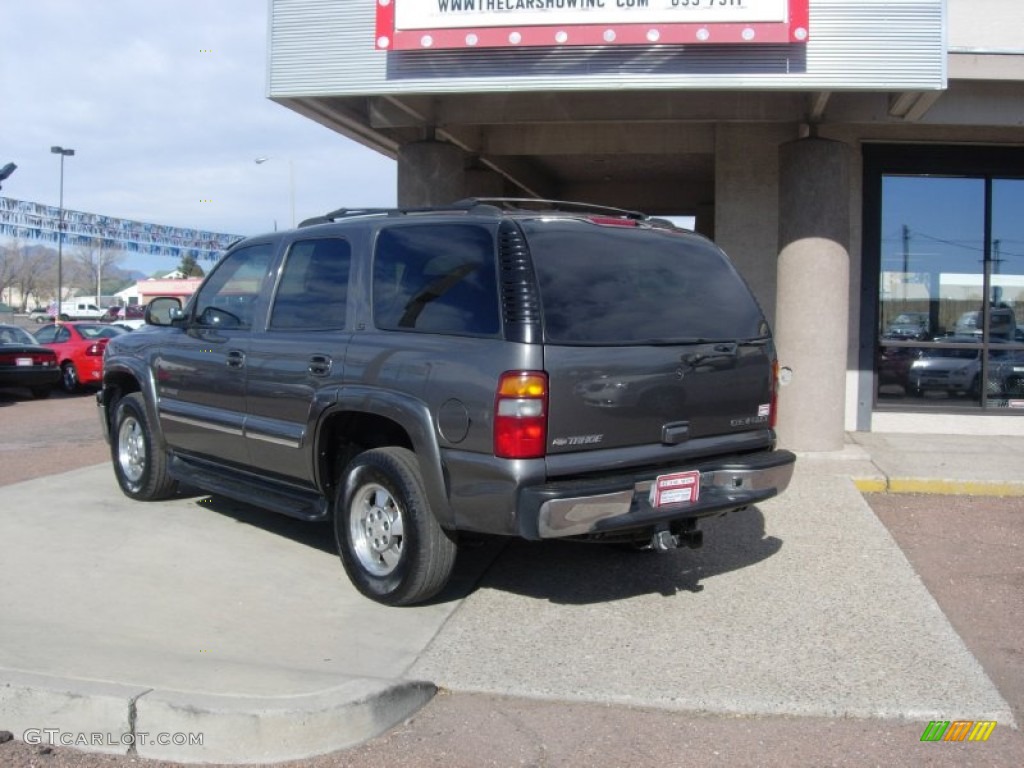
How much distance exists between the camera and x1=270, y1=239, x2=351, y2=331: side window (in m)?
5.68

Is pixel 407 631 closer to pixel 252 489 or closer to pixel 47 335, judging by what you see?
pixel 252 489

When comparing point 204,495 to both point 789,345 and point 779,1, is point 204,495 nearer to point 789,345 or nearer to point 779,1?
point 789,345

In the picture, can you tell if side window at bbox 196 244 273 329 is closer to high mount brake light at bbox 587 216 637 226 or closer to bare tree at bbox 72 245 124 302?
high mount brake light at bbox 587 216 637 226

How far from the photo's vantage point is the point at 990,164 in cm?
1075

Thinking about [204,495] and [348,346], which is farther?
[204,495]

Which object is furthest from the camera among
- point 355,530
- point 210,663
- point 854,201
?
point 854,201

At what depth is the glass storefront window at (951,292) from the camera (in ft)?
35.6

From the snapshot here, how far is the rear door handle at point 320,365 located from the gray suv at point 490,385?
2cm

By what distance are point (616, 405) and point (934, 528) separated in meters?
3.89

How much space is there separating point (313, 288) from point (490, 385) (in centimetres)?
185

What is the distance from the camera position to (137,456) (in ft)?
24.9

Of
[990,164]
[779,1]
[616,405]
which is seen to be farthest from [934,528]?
[990,164]

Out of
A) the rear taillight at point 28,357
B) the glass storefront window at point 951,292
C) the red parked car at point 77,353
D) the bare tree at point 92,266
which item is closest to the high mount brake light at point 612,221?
the glass storefront window at point 951,292

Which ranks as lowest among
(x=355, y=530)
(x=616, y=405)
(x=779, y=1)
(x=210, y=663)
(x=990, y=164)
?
(x=210, y=663)
